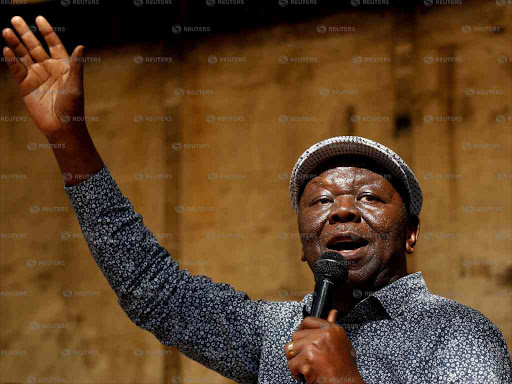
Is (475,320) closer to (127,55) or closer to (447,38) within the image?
(447,38)

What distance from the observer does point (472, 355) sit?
2.19 metres

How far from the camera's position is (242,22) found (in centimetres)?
446

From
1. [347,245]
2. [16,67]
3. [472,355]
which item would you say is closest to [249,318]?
[347,245]

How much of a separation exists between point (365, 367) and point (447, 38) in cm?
216

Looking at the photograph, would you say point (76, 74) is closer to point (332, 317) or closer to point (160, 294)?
point (160, 294)

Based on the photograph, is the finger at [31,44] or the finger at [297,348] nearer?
the finger at [297,348]

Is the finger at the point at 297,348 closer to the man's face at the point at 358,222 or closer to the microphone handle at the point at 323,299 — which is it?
the microphone handle at the point at 323,299

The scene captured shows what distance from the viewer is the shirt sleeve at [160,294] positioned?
2.49m

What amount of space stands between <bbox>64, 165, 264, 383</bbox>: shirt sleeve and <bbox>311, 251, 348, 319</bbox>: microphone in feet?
1.50

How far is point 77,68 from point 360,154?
0.93 meters

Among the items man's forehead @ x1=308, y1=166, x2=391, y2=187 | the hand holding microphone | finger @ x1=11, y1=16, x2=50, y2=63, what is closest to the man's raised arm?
finger @ x1=11, y1=16, x2=50, y2=63

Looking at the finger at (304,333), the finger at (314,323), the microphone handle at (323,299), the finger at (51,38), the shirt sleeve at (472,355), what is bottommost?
the shirt sleeve at (472,355)

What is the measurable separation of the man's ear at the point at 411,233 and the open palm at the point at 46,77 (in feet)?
3.60

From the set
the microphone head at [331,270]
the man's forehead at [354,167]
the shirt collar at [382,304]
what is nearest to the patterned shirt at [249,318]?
the shirt collar at [382,304]
